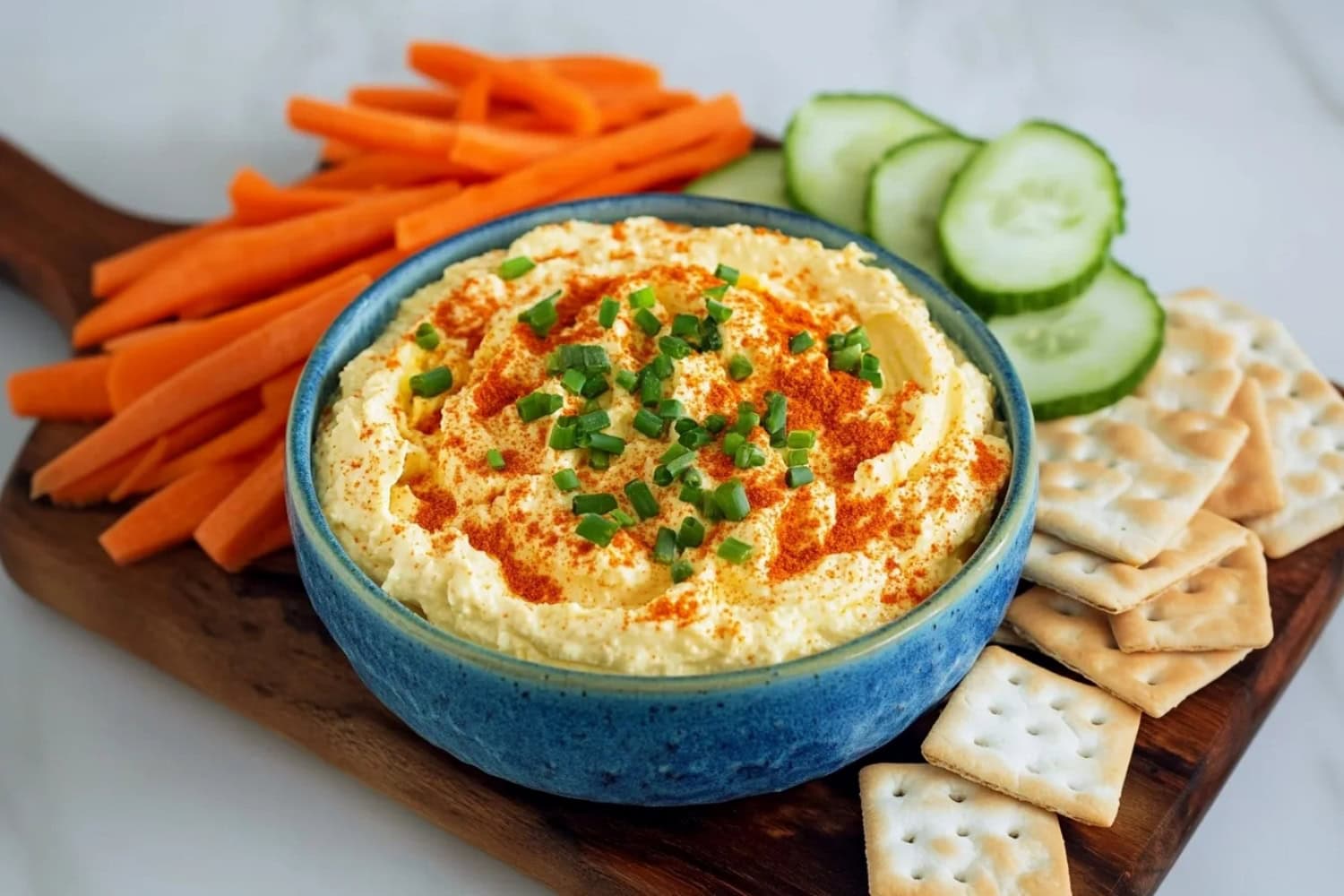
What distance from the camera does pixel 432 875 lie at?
378 centimetres

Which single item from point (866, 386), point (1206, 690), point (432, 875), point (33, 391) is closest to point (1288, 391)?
point (1206, 690)

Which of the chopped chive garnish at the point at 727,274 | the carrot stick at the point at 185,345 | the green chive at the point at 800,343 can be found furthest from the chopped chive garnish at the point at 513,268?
the carrot stick at the point at 185,345

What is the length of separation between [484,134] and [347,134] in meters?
0.46

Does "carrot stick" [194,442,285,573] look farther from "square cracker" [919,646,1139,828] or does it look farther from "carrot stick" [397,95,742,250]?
"square cracker" [919,646,1139,828]

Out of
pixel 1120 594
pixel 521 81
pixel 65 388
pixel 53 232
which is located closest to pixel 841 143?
pixel 521 81

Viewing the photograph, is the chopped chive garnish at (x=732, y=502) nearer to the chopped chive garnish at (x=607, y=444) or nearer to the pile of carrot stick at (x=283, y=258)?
the chopped chive garnish at (x=607, y=444)

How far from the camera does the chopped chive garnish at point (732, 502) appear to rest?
3393 mm

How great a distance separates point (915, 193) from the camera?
4.92m

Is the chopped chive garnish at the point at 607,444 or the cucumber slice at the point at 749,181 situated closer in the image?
the chopped chive garnish at the point at 607,444

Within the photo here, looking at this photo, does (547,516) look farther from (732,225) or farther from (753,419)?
(732,225)

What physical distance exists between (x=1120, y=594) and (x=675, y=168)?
88.2 inches

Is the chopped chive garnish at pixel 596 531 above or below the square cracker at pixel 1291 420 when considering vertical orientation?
below

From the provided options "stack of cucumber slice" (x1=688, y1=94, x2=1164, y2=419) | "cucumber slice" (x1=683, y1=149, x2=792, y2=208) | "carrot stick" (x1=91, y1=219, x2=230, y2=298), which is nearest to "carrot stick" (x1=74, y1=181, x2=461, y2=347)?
"carrot stick" (x1=91, y1=219, x2=230, y2=298)

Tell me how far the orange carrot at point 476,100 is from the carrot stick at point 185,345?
36.3 inches
